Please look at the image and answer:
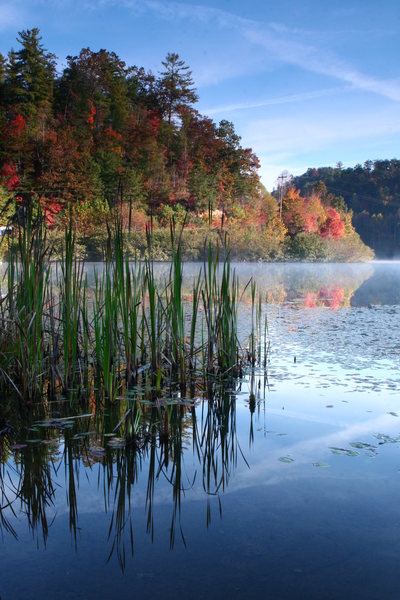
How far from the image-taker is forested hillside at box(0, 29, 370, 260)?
21.9 metres

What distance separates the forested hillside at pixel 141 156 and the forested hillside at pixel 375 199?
821 inches

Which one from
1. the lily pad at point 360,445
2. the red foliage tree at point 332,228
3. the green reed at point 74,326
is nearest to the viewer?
the lily pad at point 360,445

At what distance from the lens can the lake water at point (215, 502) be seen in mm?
1418

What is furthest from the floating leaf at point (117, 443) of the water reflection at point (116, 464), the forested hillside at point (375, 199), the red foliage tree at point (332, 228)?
the forested hillside at point (375, 199)

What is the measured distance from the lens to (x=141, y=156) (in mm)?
28750

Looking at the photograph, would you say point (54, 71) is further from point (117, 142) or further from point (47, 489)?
point (47, 489)

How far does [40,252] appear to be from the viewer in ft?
8.91

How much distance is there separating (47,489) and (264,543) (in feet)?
2.59

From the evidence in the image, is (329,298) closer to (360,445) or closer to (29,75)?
(360,445)

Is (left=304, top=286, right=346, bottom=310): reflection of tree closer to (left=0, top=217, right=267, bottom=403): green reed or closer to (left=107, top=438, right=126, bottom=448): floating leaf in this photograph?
(left=0, top=217, right=267, bottom=403): green reed

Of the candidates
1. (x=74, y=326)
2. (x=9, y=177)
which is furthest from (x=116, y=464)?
(x=9, y=177)

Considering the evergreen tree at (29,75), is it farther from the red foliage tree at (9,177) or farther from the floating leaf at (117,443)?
the floating leaf at (117,443)

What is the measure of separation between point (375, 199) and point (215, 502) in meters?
61.4

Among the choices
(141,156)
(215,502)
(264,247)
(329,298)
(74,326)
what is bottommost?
(215,502)
